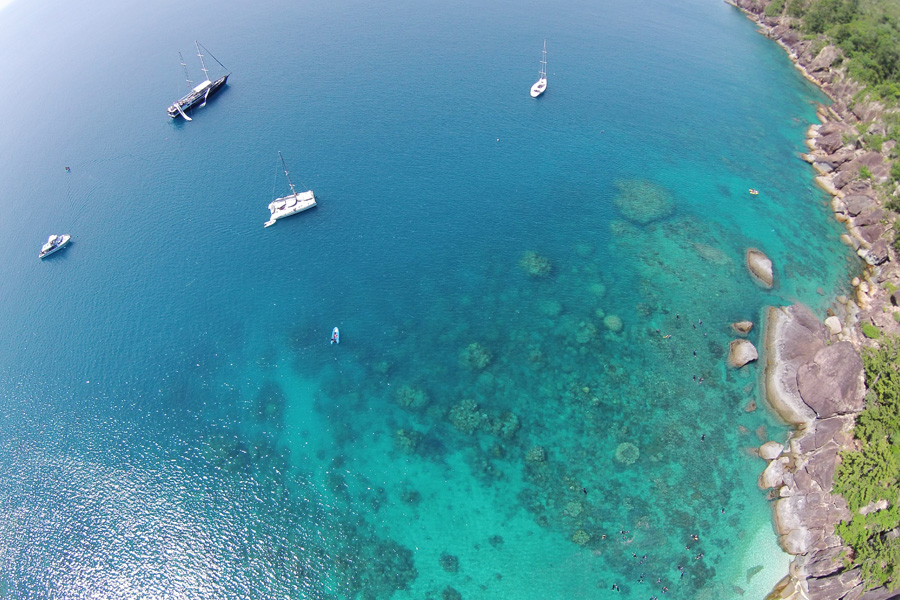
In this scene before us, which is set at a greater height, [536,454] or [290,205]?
[290,205]

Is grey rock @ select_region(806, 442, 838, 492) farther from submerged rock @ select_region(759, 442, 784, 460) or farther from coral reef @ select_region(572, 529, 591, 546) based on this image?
coral reef @ select_region(572, 529, 591, 546)

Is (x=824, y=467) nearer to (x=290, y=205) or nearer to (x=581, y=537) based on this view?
(x=581, y=537)

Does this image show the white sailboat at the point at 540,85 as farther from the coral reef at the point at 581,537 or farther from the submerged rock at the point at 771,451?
the coral reef at the point at 581,537

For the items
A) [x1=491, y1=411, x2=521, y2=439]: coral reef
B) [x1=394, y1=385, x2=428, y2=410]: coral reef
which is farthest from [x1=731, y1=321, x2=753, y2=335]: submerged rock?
[x1=394, y1=385, x2=428, y2=410]: coral reef

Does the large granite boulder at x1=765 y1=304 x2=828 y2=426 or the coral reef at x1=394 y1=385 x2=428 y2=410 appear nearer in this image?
the large granite boulder at x1=765 y1=304 x2=828 y2=426

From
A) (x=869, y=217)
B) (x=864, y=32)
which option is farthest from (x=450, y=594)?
(x=864, y=32)

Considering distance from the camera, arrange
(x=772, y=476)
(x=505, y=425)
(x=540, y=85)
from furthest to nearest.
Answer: (x=540, y=85), (x=505, y=425), (x=772, y=476)

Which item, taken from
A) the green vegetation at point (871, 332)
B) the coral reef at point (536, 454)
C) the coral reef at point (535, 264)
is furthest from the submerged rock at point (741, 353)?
the coral reef at point (536, 454)
